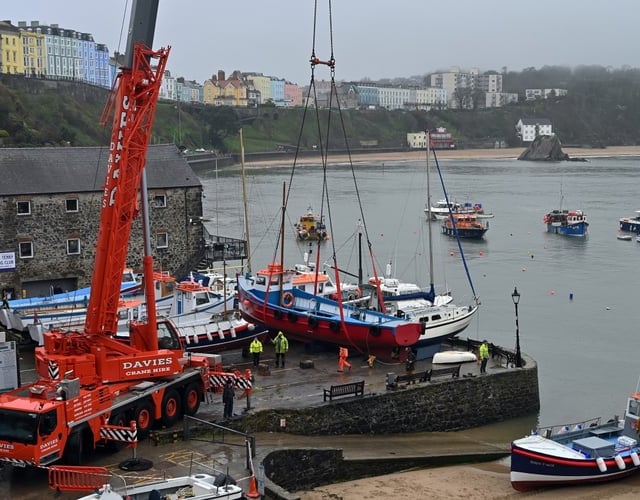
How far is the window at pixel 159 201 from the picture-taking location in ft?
110

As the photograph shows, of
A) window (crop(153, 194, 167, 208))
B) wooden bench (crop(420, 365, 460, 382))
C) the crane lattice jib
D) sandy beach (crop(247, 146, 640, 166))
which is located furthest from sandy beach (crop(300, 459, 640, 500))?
sandy beach (crop(247, 146, 640, 166))

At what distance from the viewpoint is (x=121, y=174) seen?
17234 mm

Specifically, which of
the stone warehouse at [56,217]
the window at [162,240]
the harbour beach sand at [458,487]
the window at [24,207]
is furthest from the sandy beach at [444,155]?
the harbour beach sand at [458,487]

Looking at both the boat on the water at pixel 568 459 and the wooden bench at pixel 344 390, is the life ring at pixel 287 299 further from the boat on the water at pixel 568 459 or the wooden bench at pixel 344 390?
the boat on the water at pixel 568 459

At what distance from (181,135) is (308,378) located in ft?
393

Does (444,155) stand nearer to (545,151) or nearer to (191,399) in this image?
(545,151)

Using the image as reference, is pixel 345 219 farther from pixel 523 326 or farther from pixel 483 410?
pixel 483 410

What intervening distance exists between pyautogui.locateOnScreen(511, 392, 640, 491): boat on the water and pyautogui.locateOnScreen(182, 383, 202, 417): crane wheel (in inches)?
240

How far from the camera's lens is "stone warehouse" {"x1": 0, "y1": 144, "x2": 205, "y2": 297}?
100 feet

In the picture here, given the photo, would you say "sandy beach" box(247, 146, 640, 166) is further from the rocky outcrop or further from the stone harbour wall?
the stone harbour wall

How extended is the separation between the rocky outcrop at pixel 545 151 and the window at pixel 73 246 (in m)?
152

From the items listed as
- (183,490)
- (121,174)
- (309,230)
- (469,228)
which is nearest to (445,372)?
(121,174)

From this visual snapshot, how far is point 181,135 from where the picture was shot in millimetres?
138500

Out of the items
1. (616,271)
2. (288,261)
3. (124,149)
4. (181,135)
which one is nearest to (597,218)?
(616,271)
